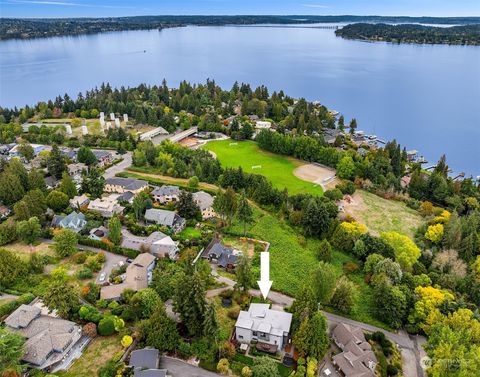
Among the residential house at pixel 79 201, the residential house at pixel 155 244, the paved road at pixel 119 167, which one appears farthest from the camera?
the paved road at pixel 119 167

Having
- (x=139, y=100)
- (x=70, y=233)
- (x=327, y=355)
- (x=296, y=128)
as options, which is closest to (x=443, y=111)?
(x=296, y=128)

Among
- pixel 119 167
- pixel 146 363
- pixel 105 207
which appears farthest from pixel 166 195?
pixel 146 363

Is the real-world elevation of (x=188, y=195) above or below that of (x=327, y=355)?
above

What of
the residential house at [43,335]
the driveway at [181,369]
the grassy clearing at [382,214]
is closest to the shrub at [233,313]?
the driveway at [181,369]

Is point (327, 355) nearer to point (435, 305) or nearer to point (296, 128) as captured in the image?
point (435, 305)

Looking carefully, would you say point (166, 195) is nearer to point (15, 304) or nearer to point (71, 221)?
point (71, 221)

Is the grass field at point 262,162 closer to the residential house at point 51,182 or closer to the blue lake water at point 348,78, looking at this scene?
the residential house at point 51,182

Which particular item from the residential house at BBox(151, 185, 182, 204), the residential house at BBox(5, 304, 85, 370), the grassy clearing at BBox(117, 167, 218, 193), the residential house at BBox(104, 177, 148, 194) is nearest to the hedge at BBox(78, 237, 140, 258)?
the residential house at BBox(5, 304, 85, 370)
